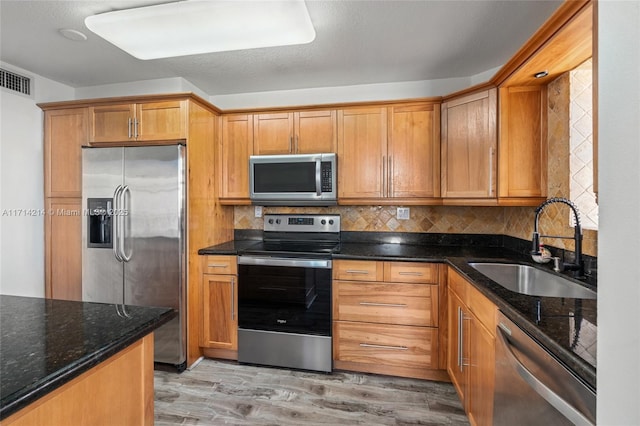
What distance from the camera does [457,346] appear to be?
201cm

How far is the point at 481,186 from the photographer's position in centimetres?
228

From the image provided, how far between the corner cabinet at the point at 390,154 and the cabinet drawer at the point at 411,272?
0.62 m

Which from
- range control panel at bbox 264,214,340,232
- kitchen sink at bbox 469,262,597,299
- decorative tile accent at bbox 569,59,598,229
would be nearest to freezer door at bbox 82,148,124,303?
range control panel at bbox 264,214,340,232

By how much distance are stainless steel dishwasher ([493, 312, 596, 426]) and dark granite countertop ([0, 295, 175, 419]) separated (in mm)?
1195

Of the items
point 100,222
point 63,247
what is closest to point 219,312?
point 100,222

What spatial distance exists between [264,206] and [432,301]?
1756mm

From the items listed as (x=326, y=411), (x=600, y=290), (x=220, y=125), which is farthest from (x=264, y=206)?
(x=600, y=290)

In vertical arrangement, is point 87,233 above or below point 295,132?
below

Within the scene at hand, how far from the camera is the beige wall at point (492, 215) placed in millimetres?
1898

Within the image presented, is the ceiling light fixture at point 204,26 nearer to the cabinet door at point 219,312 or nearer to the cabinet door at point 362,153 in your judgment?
the cabinet door at point 362,153

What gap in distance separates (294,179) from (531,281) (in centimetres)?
188

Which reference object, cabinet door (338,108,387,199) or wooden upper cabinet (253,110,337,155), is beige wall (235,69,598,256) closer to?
cabinet door (338,108,387,199)

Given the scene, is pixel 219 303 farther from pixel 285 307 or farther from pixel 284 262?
pixel 284 262

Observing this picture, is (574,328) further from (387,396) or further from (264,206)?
(264,206)
